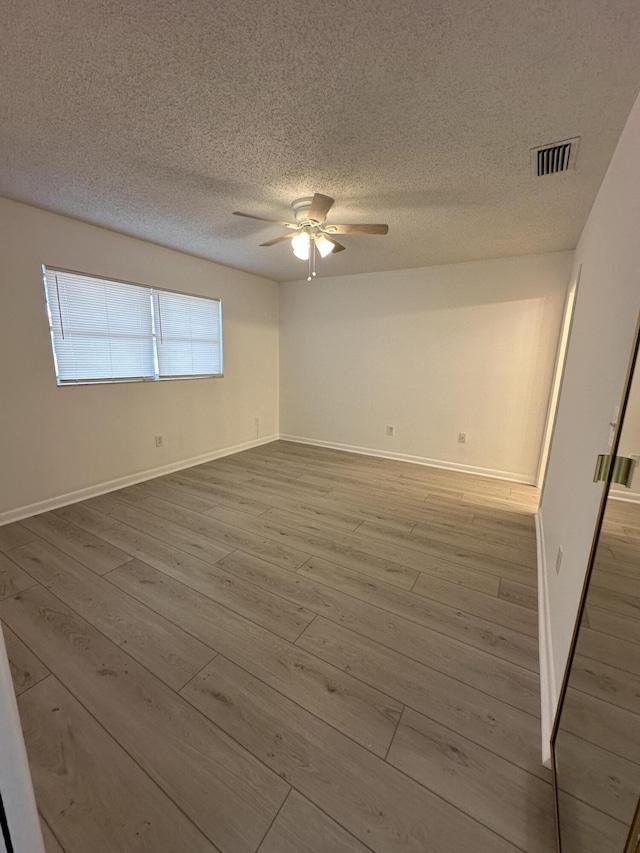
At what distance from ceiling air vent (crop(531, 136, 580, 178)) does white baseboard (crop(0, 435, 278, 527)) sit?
406cm

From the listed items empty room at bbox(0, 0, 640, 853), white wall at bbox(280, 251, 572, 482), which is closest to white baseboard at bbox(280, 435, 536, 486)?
white wall at bbox(280, 251, 572, 482)

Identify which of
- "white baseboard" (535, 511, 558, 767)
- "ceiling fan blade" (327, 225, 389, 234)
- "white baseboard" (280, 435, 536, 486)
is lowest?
"white baseboard" (535, 511, 558, 767)

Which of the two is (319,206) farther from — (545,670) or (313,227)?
(545,670)

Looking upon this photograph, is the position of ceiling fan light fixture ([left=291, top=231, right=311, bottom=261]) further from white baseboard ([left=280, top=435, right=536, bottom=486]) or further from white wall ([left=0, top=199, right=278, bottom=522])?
white baseboard ([left=280, top=435, right=536, bottom=486])

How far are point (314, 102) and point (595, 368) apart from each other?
1.70 m

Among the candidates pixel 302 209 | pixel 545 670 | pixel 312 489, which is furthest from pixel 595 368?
pixel 312 489

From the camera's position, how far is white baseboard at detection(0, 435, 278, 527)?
9.18 ft

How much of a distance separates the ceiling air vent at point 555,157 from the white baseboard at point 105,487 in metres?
4.06

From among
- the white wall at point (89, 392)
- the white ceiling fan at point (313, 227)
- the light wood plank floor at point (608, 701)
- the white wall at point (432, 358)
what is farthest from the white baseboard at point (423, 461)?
the light wood plank floor at point (608, 701)

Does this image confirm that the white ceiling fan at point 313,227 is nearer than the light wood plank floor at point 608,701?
No

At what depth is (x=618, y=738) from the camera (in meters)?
0.84

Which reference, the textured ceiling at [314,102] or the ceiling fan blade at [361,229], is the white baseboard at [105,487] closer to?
the textured ceiling at [314,102]

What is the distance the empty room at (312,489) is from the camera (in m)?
1.03

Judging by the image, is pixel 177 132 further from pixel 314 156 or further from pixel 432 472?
pixel 432 472
